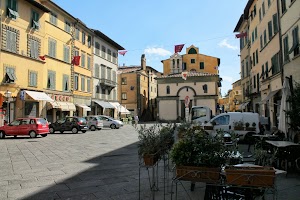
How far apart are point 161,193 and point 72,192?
1.89 m

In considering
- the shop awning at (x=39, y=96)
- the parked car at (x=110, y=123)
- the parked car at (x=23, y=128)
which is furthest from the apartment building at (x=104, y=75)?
the parked car at (x=23, y=128)

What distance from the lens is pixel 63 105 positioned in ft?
102

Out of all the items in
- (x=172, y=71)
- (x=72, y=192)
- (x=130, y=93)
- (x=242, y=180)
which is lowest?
(x=72, y=192)

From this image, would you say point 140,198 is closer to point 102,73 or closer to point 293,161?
point 293,161

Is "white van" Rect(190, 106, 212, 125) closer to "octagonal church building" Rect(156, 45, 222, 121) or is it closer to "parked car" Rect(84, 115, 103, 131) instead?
"parked car" Rect(84, 115, 103, 131)

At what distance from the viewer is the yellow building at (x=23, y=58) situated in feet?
77.4

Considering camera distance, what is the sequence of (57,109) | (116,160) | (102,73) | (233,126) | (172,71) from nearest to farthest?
(116,160) → (233,126) → (57,109) → (102,73) → (172,71)

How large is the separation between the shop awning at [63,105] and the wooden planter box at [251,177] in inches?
1094

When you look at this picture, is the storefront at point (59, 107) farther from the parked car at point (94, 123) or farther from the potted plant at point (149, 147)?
the potted plant at point (149, 147)

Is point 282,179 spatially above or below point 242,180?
below

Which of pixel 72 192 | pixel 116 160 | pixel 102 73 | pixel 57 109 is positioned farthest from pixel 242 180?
pixel 102 73

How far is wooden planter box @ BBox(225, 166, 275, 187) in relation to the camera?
3.20 meters

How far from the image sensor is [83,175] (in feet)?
25.2

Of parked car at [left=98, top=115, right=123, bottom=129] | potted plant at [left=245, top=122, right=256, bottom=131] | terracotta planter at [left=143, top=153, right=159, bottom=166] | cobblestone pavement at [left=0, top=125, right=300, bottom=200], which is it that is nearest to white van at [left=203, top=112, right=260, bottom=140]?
potted plant at [left=245, top=122, right=256, bottom=131]
